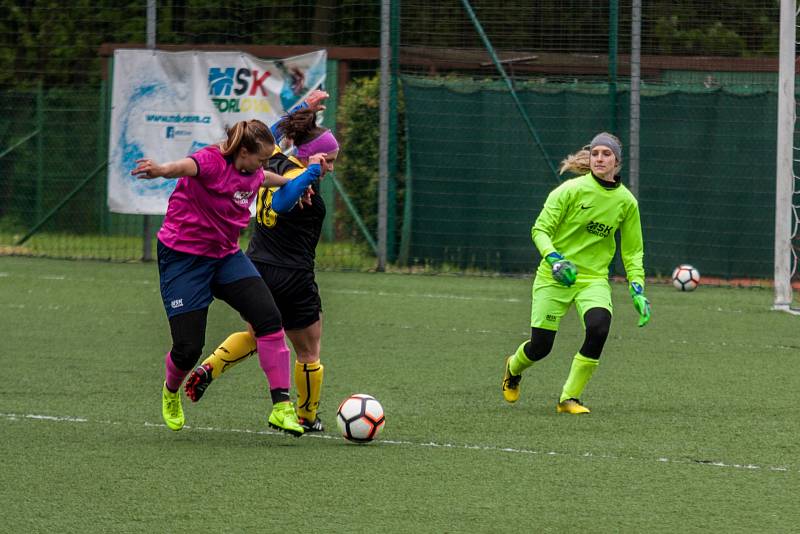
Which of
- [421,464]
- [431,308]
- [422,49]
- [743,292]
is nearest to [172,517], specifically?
[421,464]

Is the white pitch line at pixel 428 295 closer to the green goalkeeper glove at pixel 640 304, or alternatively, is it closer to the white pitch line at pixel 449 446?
the green goalkeeper glove at pixel 640 304

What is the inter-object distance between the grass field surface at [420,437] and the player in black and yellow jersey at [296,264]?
11.2 inches

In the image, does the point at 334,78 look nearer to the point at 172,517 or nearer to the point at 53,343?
the point at 53,343

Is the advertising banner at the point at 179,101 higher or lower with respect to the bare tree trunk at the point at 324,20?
lower

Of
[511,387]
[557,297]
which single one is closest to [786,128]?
[557,297]

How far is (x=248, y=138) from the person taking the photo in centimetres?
680

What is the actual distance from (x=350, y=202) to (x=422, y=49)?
6.70 feet

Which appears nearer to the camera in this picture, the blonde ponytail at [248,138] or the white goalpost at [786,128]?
the blonde ponytail at [248,138]

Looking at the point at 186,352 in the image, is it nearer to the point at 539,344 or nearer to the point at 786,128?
the point at 539,344

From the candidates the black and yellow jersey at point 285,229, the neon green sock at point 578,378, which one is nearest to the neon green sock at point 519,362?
the neon green sock at point 578,378

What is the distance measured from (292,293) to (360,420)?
2.81 ft

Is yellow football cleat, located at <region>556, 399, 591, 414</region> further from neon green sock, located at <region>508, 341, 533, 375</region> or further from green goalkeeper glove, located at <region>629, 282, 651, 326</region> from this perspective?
green goalkeeper glove, located at <region>629, 282, 651, 326</region>

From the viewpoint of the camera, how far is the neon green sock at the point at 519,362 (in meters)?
8.23

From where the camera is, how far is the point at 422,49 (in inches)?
672
